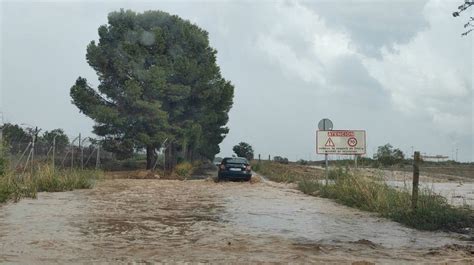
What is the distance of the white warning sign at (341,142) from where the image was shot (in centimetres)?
2441

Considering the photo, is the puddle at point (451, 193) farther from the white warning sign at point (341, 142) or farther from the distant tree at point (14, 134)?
the distant tree at point (14, 134)

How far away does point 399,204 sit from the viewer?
45.8 feet

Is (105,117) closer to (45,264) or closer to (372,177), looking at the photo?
(372,177)

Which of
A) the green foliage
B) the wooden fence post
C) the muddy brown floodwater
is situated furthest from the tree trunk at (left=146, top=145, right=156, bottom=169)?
the wooden fence post

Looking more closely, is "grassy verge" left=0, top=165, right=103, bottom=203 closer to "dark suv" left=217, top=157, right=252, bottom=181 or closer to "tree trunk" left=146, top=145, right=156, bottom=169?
"dark suv" left=217, top=157, right=252, bottom=181

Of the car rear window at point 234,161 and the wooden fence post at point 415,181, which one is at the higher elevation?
the car rear window at point 234,161

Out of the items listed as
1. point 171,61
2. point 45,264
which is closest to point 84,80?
point 171,61

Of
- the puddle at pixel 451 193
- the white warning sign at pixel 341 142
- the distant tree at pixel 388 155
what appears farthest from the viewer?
the distant tree at pixel 388 155

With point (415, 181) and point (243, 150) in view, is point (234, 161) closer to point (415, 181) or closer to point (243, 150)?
point (415, 181)

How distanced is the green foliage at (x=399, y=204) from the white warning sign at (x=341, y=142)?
4.50m

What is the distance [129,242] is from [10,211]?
5.72 metres

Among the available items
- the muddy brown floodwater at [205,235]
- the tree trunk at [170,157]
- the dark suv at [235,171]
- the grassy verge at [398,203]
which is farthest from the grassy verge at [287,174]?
the muddy brown floodwater at [205,235]

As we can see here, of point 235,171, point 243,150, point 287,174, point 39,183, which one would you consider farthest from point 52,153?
point 243,150

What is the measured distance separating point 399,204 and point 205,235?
6.37 m
